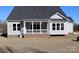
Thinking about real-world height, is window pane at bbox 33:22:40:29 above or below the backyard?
above

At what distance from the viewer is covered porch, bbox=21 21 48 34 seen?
25939 mm

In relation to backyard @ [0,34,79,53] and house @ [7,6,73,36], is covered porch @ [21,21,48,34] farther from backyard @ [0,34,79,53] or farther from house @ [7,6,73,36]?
backyard @ [0,34,79,53]

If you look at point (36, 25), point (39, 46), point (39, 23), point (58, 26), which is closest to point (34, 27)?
point (36, 25)

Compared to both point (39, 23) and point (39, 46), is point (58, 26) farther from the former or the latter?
point (39, 46)

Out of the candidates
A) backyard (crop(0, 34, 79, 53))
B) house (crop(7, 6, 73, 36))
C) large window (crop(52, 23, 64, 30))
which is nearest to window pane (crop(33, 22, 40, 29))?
house (crop(7, 6, 73, 36))

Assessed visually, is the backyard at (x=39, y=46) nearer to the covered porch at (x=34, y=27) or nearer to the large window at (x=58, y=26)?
the covered porch at (x=34, y=27)

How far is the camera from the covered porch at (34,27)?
25.9 meters

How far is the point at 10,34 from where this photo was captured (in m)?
26.1

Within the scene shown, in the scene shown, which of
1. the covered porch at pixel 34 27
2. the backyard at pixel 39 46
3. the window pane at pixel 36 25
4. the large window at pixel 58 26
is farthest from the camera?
the window pane at pixel 36 25

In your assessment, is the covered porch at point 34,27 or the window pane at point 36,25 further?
the window pane at point 36,25

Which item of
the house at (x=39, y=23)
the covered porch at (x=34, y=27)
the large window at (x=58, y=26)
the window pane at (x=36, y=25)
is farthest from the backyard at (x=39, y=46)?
the window pane at (x=36, y=25)

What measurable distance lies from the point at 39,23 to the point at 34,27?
791 mm

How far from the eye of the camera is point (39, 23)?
86.8 ft

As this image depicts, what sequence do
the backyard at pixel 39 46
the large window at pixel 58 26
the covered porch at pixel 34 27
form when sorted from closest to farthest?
the backyard at pixel 39 46
the covered porch at pixel 34 27
the large window at pixel 58 26
